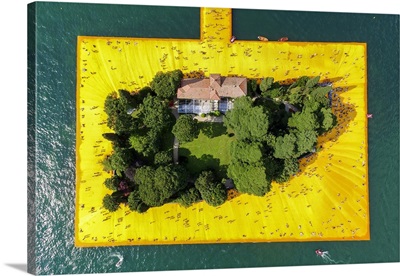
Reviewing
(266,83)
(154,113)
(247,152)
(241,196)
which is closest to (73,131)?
(154,113)

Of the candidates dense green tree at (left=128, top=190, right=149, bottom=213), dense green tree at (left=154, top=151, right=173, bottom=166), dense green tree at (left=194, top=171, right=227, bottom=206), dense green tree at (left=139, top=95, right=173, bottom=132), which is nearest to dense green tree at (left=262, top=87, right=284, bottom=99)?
dense green tree at (left=194, top=171, right=227, bottom=206)

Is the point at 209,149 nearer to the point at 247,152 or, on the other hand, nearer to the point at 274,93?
the point at 247,152

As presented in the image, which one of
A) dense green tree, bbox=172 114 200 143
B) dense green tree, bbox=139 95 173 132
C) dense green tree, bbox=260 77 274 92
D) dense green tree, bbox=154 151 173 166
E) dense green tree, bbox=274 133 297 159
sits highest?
dense green tree, bbox=260 77 274 92

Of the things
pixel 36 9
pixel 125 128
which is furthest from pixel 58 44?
pixel 125 128

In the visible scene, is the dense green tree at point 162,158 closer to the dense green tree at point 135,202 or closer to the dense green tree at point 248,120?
the dense green tree at point 135,202

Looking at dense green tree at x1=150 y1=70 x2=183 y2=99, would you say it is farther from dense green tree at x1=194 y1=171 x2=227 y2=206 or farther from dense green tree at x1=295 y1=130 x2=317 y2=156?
dense green tree at x1=295 y1=130 x2=317 y2=156

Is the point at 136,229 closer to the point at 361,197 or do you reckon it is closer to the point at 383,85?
the point at 361,197

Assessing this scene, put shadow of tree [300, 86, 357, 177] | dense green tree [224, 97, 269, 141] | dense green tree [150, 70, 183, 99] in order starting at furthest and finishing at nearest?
shadow of tree [300, 86, 357, 177]
dense green tree [150, 70, 183, 99]
dense green tree [224, 97, 269, 141]
